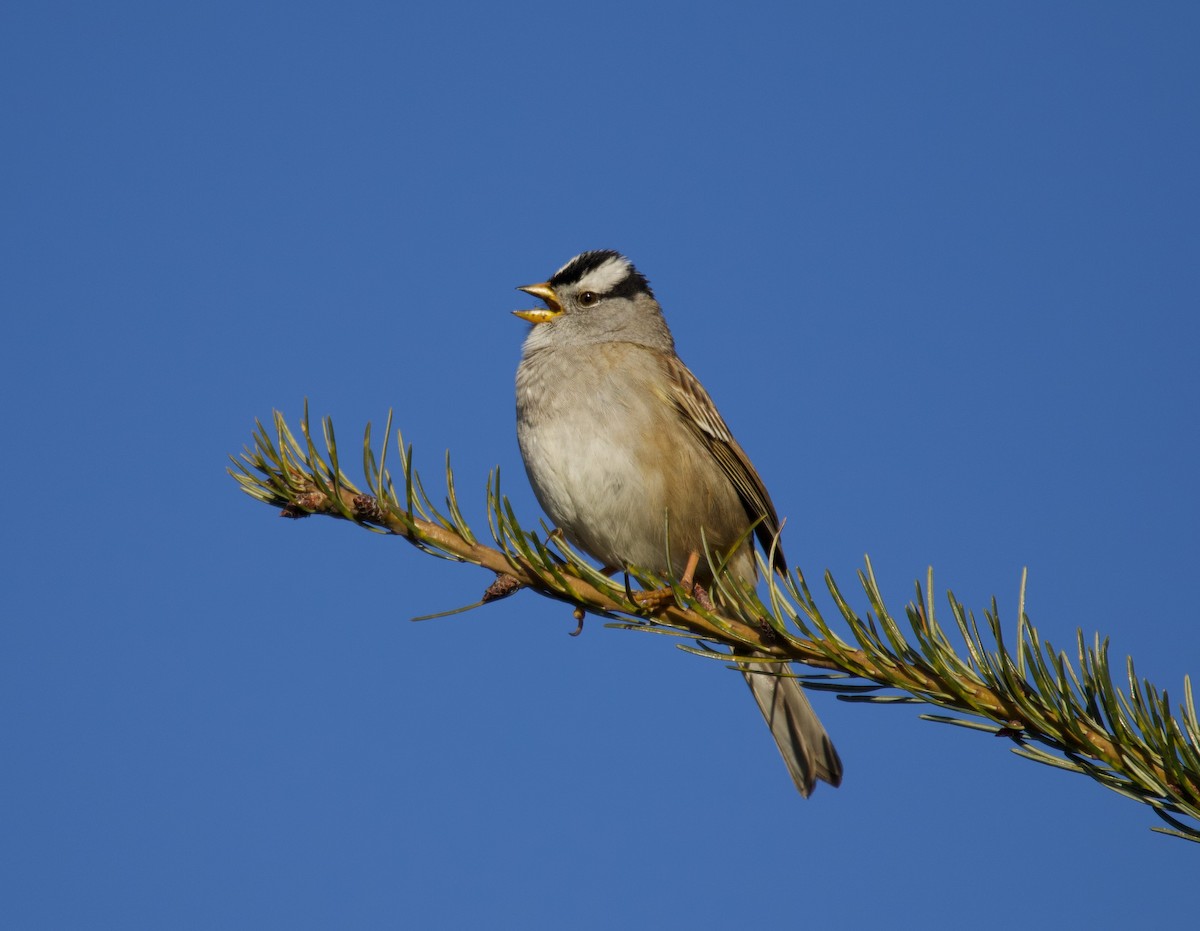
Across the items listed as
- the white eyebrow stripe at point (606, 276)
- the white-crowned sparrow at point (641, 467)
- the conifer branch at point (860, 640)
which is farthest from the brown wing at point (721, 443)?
the conifer branch at point (860, 640)

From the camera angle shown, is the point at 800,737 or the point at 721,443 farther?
the point at 721,443

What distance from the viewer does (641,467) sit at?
14.9ft

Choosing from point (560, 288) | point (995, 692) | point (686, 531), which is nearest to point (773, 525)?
point (686, 531)

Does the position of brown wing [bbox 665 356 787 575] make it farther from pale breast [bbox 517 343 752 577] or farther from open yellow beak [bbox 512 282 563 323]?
open yellow beak [bbox 512 282 563 323]

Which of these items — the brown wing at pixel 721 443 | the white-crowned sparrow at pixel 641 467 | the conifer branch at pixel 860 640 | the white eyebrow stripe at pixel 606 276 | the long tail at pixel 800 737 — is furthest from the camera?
the white eyebrow stripe at pixel 606 276

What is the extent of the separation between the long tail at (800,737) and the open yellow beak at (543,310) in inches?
79.4

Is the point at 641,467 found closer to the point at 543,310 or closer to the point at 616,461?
the point at 616,461

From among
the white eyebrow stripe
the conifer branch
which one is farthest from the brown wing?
the conifer branch

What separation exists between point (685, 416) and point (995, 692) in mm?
2708

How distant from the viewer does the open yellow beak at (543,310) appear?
18.0 ft

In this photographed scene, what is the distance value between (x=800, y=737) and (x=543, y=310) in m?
2.40

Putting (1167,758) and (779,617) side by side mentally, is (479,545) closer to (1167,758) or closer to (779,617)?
(779,617)

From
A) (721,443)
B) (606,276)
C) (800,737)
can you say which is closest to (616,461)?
(721,443)

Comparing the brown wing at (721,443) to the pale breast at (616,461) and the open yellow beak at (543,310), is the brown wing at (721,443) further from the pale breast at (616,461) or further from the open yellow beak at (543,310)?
the open yellow beak at (543,310)
